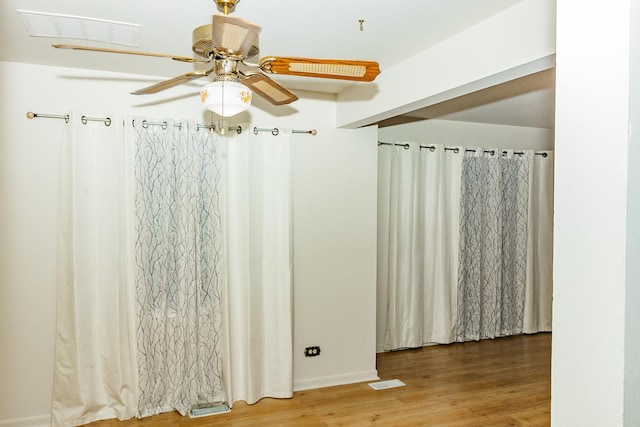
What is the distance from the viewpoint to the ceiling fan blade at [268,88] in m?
2.29

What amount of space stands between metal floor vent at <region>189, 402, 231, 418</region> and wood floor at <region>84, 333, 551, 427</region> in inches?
2.0

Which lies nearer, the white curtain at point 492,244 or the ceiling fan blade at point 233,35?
the ceiling fan blade at point 233,35

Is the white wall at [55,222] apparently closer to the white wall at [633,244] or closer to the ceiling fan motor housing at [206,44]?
the ceiling fan motor housing at [206,44]

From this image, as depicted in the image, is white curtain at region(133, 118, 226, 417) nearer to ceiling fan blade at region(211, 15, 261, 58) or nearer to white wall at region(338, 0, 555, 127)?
white wall at region(338, 0, 555, 127)

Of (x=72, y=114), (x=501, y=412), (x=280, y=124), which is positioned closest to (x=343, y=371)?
(x=501, y=412)

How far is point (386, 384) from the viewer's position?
4219 mm

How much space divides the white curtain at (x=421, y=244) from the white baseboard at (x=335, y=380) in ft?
2.63

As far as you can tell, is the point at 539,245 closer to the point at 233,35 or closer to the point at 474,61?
the point at 474,61

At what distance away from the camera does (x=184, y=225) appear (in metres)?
3.59

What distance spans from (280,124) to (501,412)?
2.80 metres

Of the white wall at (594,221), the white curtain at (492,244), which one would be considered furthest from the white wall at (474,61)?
the white curtain at (492,244)

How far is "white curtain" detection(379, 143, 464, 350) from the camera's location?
506 centimetres

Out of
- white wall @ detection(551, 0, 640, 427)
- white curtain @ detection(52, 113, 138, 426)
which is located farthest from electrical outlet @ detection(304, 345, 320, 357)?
white wall @ detection(551, 0, 640, 427)

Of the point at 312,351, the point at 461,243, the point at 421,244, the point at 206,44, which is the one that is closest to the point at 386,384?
the point at 312,351
